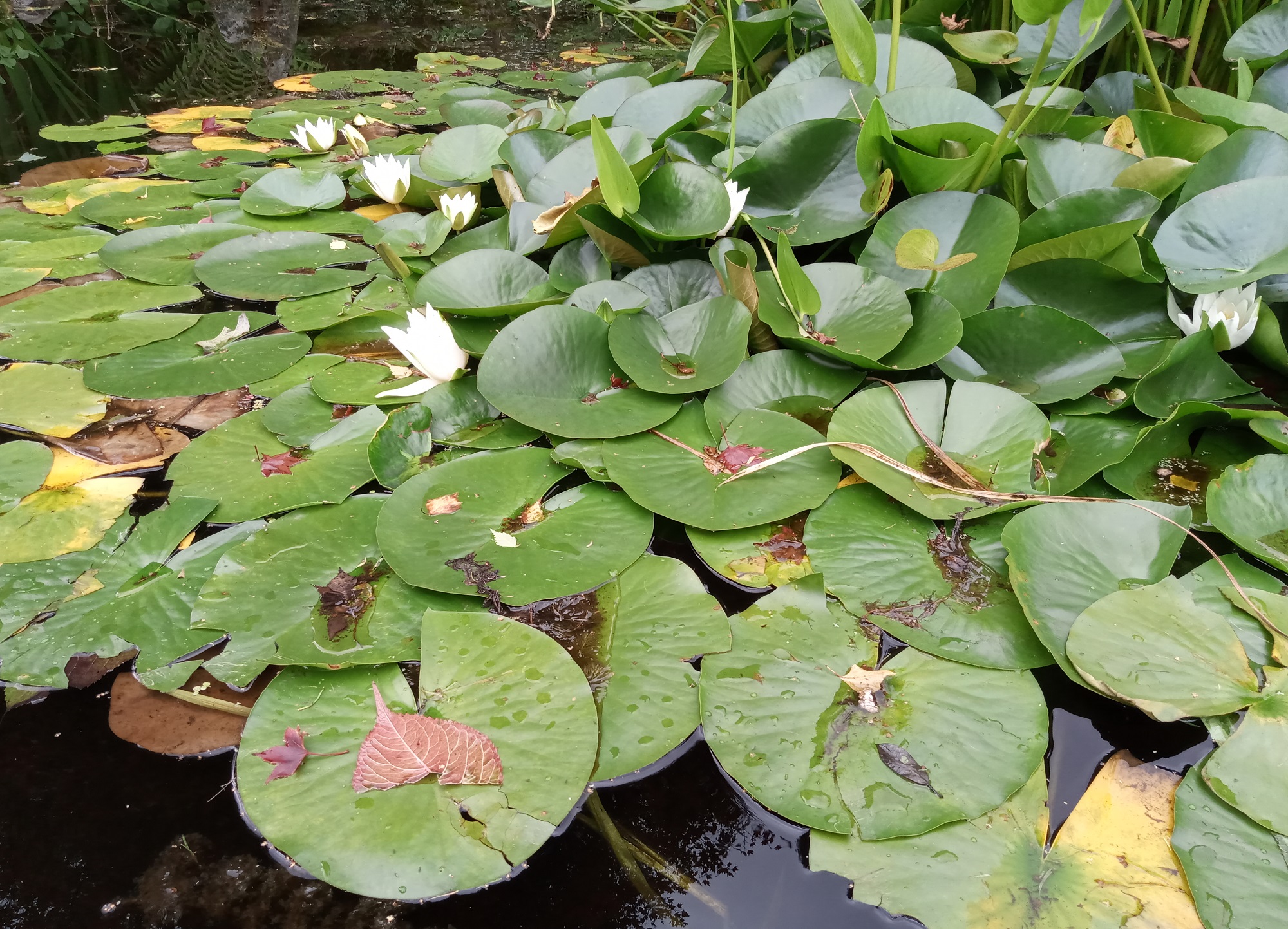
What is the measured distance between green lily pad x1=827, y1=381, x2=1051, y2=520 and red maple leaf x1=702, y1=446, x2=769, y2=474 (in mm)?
123

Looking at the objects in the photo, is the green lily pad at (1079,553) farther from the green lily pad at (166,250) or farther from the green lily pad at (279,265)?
the green lily pad at (166,250)

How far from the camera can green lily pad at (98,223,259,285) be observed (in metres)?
1.91

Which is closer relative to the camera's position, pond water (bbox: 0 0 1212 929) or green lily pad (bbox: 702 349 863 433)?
pond water (bbox: 0 0 1212 929)

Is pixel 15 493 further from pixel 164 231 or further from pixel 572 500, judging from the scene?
pixel 164 231

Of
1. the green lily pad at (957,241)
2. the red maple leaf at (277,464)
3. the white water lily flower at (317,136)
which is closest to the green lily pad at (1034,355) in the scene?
the green lily pad at (957,241)

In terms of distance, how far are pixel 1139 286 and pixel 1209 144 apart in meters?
0.43

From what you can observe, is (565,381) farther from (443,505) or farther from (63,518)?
(63,518)

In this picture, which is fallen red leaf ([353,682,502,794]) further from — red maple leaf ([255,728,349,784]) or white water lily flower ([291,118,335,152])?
white water lily flower ([291,118,335,152])

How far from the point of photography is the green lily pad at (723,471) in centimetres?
111

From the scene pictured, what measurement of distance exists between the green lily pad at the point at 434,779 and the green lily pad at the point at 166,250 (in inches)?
59.3

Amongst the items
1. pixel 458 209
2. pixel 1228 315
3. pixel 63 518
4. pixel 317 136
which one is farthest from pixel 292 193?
pixel 1228 315

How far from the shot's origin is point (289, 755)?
2.72ft

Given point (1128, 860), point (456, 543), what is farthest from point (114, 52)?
point (1128, 860)

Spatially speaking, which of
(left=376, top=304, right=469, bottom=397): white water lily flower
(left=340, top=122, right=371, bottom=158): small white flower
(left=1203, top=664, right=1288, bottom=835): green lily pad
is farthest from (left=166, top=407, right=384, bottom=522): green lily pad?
(left=340, top=122, right=371, bottom=158): small white flower
